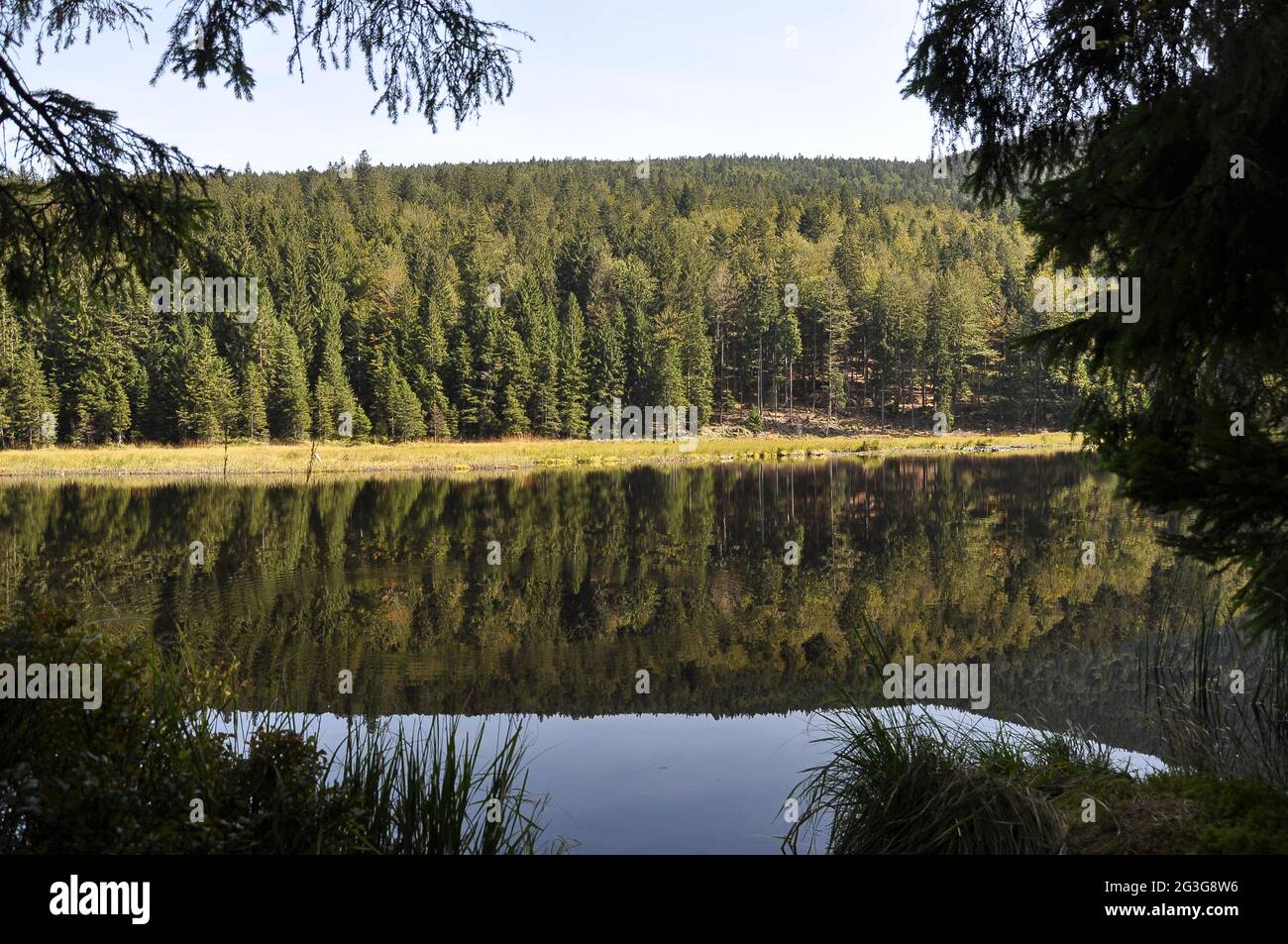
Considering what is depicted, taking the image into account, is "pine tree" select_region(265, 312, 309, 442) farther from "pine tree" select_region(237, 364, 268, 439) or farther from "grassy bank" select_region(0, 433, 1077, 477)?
"grassy bank" select_region(0, 433, 1077, 477)

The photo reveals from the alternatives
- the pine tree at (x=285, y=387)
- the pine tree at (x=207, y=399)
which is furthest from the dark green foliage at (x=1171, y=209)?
the pine tree at (x=285, y=387)

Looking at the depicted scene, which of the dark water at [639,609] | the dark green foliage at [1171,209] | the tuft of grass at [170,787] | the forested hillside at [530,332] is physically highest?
the forested hillside at [530,332]

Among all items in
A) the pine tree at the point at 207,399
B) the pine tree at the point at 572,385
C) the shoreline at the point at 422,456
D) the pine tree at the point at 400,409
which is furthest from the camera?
the pine tree at the point at 572,385

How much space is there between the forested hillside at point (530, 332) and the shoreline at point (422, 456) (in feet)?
11.6

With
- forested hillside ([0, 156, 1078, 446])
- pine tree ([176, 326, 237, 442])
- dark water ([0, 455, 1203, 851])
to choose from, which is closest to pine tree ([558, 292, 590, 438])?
forested hillside ([0, 156, 1078, 446])

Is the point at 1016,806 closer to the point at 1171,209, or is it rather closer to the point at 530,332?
the point at 1171,209

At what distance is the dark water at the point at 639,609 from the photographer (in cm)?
789

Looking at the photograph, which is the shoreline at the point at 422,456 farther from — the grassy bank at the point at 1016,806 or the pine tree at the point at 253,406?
the grassy bank at the point at 1016,806

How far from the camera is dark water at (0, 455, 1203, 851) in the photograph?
7.89 m

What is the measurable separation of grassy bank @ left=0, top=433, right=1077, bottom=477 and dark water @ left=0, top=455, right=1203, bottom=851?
16.2 meters

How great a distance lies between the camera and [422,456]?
162 feet

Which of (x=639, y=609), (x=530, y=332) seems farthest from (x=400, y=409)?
(x=639, y=609)

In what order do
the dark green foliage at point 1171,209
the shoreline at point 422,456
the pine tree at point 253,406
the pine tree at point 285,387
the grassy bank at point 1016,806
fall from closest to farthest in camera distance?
1. the dark green foliage at point 1171,209
2. the grassy bank at point 1016,806
3. the shoreline at point 422,456
4. the pine tree at point 253,406
5. the pine tree at point 285,387
